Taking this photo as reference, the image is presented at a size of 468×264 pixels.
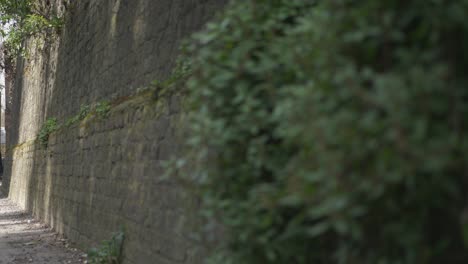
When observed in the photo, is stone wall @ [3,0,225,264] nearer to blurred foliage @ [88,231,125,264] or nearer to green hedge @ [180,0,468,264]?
blurred foliage @ [88,231,125,264]

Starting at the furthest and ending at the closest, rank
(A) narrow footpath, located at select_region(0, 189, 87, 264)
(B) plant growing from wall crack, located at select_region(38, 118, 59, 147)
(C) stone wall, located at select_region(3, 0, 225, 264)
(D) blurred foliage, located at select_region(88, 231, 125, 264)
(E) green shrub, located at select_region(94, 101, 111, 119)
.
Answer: (B) plant growing from wall crack, located at select_region(38, 118, 59, 147) < (A) narrow footpath, located at select_region(0, 189, 87, 264) < (E) green shrub, located at select_region(94, 101, 111, 119) < (D) blurred foliage, located at select_region(88, 231, 125, 264) < (C) stone wall, located at select_region(3, 0, 225, 264)

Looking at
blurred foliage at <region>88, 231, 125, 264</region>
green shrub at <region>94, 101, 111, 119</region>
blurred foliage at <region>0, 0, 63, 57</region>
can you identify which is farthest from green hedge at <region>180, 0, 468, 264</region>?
blurred foliage at <region>0, 0, 63, 57</region>

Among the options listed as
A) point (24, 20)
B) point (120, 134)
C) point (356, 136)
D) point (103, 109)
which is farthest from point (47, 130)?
point (356, 136)

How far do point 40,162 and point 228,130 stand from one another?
497 inches

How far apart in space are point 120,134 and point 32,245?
147 inches

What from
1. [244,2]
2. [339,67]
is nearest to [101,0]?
[244,2]

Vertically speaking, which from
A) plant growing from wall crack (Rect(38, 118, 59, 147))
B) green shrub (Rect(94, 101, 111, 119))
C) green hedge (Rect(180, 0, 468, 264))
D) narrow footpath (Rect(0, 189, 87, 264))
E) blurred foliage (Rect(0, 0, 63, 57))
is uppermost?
blurred foliage (Rect(0, 0, 63, 57))

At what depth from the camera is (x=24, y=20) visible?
13.1 m

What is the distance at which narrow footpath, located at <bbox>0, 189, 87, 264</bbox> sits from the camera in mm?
Result: 8641

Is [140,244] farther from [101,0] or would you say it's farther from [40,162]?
[40,162]

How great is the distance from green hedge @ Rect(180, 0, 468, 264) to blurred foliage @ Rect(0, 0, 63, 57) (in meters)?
10.5

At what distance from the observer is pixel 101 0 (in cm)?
953

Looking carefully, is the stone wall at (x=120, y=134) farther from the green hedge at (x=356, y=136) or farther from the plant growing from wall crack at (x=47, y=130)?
the green hedge at (x=356, y=136)

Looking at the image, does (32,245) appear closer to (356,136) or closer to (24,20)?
(24,20)
